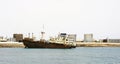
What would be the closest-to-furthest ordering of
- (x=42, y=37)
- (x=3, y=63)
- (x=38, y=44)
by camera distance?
(x=3, y=63) → (x=38, y=44) → (x=42, y=37)

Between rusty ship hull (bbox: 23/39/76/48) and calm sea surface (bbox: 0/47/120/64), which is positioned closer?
calm sea surface (bbox: 0/47/120/64)

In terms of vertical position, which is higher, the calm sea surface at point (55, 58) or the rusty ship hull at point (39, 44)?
the rusty ship hull at point (39, 44)

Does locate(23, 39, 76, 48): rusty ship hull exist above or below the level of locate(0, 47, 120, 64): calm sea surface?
above

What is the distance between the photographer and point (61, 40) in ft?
458

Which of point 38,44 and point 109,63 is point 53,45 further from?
point 109,63

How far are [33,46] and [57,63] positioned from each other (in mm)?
71960

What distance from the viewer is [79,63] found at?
58.2m

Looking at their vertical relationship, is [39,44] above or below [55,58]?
above

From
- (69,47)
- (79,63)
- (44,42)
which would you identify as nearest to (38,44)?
(44,42)

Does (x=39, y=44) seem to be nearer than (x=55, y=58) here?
No

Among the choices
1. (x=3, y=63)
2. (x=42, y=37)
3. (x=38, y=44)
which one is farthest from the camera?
(x=42, y=37)

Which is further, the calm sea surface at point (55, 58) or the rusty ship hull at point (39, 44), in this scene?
the rusty ship hull at point (39, 44)

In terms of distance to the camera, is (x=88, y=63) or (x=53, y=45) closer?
(x=88, y=63)

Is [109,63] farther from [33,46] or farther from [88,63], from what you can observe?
[33,46]
